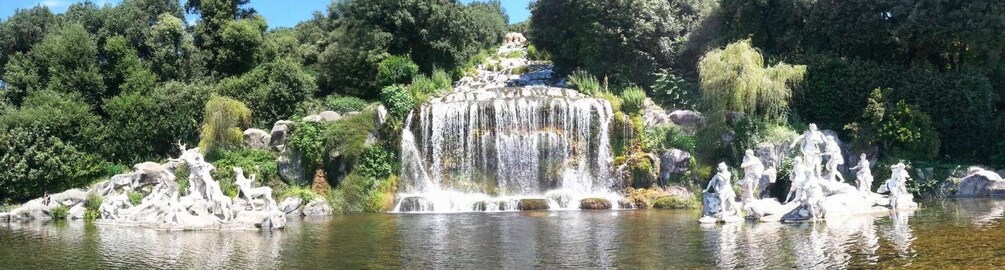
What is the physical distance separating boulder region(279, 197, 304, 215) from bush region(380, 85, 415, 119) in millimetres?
5630

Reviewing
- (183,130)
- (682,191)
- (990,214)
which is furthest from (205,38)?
(990,214)

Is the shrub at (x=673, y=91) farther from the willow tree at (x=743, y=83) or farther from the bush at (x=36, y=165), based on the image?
the bush at (x=36, y=165)

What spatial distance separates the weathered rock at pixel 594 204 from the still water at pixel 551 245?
4835mm

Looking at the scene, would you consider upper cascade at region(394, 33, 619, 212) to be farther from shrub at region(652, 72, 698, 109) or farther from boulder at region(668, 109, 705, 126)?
shrub at region(652, 72, 698, 109)

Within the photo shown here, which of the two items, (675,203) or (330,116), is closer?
(675,203)

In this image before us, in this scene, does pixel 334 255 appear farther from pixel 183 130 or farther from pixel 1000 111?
pixel 1000 111

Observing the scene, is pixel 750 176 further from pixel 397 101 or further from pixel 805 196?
pixel 397 101

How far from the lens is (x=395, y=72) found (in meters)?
37.3

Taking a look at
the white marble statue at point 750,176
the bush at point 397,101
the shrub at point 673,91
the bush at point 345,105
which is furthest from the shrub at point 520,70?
the white marble statue at point 750,176

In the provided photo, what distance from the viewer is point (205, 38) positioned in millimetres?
40188

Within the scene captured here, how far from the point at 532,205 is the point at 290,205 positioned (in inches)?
327

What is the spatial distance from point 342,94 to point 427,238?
78.6 feet

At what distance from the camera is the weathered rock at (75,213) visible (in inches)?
1101

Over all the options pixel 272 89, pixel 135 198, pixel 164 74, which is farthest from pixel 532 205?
pixel 164 74
